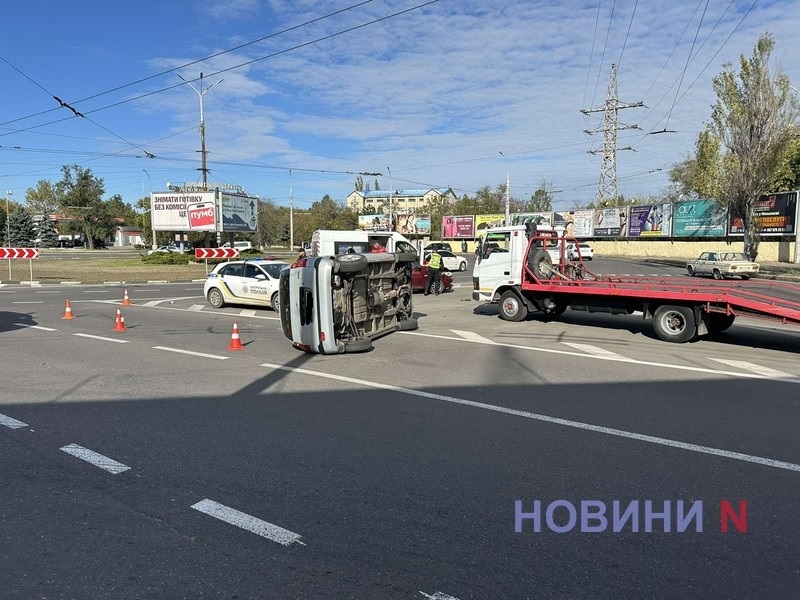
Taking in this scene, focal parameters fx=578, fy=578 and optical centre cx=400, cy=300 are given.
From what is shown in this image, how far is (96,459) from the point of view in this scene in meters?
4.84

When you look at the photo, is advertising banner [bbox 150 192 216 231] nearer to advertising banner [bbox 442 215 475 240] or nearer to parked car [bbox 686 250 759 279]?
parked car [bbox 686 250 759 279]

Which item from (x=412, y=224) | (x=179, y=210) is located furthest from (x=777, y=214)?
(x=412, y=224)

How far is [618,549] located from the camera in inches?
136

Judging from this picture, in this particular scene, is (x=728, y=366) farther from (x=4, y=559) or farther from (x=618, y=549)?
(x=4, y=559)

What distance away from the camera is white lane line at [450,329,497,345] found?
11117 mm

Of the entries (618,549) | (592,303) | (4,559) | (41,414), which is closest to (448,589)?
(618,549)

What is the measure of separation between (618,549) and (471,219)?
247ft

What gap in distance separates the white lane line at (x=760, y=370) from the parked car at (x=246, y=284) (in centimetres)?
1105

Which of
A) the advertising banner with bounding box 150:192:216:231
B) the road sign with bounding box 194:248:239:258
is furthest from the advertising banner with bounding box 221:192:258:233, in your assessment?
the road sign with bounding box 194:248:239:258

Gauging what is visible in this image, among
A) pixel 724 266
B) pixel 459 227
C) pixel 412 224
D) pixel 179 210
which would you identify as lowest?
pixel 724 266

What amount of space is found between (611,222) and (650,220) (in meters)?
5.39

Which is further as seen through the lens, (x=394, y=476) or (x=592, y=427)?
(x=592, y=427)

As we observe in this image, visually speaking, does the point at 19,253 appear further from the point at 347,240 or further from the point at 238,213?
the point at 238,213

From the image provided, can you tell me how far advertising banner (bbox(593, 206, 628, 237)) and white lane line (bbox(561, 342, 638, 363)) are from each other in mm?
53015
